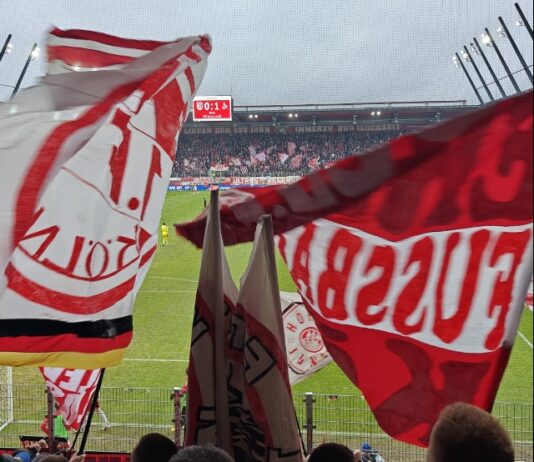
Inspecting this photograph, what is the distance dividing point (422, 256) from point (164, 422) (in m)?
5.77

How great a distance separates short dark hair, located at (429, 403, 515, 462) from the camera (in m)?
1.36

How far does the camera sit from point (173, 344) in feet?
34.0

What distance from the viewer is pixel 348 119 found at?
3547 cm

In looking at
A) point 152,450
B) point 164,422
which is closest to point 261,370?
point 152,450

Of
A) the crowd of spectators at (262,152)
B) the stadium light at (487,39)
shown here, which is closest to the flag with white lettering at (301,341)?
the stadium light at (487,39)

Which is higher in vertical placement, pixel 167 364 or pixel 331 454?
pixel 167 364

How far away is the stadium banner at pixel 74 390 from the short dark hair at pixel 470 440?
2.61 m

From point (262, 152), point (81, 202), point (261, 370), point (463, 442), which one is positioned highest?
point (262, 152)

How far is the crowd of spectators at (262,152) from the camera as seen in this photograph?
38375 mm

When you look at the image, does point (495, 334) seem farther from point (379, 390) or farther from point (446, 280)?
point (379, 390)

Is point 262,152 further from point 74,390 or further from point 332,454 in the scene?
point 332,454

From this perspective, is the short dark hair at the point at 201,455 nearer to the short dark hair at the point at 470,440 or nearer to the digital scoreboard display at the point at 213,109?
the short dark hair at the point at 470,440

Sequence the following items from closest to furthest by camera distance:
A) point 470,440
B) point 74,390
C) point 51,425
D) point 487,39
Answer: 1. point 470,440
2. point 74,390
3. point 51,425
4. point 487,39

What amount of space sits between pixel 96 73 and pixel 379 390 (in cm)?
194
